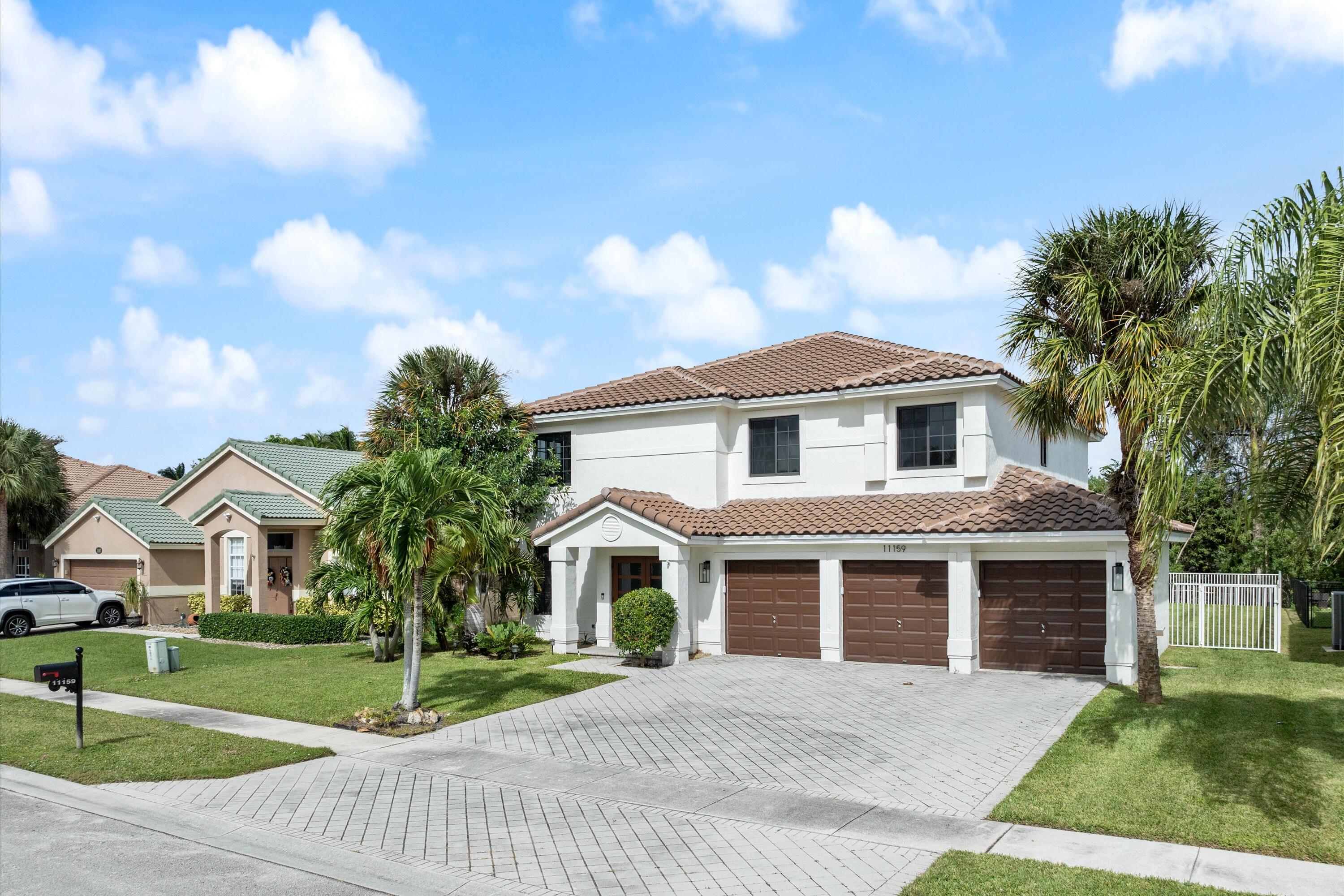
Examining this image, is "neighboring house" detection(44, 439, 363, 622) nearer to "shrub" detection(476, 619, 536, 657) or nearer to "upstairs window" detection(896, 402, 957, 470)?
"shrub" detection(476, 619, 536, 657)

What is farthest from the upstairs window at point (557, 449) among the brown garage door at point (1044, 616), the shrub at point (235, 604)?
the brown garage door at point (1044, 616)

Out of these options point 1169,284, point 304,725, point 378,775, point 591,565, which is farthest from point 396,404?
point 1169,284

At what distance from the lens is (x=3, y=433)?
3725 cm

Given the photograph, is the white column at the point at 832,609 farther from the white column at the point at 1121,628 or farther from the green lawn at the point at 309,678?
the white column at the point at 1121,628

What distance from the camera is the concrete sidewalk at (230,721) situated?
13.8 meters

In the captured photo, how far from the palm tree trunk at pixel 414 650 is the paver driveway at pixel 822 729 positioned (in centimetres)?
96

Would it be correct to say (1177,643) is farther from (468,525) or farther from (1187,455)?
(468,525)

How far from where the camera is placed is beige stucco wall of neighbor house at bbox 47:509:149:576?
32.2 meters

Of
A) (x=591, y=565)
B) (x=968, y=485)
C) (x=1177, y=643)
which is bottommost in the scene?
(x=1177, y=643)

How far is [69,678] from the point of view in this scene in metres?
13.8

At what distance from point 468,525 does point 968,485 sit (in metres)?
11.5

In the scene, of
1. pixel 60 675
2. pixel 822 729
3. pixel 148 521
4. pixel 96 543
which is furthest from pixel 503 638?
pixel 96 543

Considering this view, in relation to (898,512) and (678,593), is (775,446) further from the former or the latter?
(678,593)

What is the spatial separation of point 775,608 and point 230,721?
459 inches
